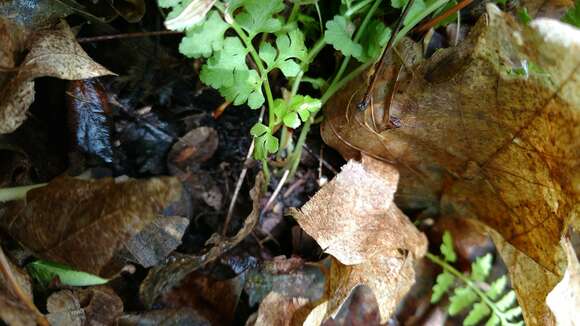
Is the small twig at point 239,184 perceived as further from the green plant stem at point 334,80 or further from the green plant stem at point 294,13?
the green plant stem at point 294,13

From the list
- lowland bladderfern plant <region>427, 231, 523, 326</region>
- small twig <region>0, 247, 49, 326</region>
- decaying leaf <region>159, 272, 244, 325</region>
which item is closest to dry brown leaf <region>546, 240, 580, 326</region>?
Result: lowland bladderfern plant <region>427, 231, 523, 326</region>

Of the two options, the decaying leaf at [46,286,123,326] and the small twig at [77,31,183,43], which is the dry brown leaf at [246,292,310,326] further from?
the small twig at [77,31,183,43]

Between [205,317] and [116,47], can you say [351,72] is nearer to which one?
[116,47]

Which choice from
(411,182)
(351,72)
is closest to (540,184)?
(411,182)

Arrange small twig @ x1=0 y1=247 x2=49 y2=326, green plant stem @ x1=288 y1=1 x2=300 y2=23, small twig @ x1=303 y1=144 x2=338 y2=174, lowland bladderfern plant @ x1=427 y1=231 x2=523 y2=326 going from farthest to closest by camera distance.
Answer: lowland bladderfern plant @ x1=427 y1=231 x2=523 y2=326
small twig @ x1=303 y1=144 x2=338 y2=174
green plant stem @ x1=288 y1=1 x2=300 y2=23
small twig @ x1=0 y1=247 x2=49 y2=326

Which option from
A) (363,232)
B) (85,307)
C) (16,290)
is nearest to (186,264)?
(85,307)

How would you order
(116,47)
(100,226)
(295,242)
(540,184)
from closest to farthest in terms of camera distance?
(100,226) → (540,184) → (116,47) → (295,242)

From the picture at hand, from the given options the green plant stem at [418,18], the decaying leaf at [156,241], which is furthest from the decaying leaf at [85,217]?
the green plant stem at [418,18]
